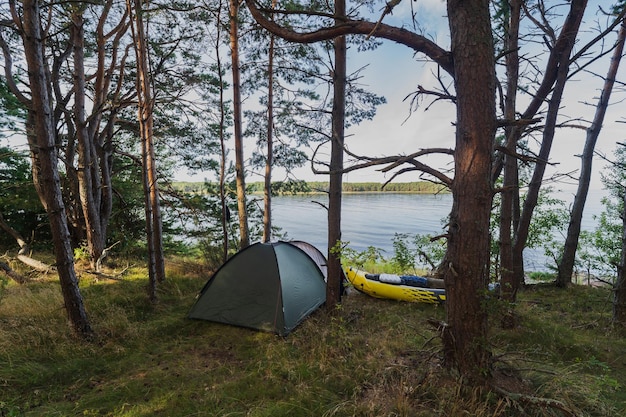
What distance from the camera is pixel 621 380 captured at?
329 cm

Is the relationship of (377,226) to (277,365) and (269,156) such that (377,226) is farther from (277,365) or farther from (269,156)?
(277,365)

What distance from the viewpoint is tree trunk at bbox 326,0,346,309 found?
4816 millimetres

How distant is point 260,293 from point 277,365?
1.40 meters

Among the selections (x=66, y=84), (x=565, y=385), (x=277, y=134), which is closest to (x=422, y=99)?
(x=565, y=385)

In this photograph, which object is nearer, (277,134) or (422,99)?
(422,99)

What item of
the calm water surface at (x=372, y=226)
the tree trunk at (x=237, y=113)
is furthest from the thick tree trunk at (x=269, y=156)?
the calm water surface at (x=372, y=226)

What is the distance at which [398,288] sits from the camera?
6109 millimetres

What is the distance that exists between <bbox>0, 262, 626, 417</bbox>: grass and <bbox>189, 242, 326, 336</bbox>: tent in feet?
0.62

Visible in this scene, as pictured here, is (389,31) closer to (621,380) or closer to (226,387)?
(226,387)

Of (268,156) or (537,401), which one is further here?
(268,156)

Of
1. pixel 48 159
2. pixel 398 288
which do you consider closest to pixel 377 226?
pixel 398 288

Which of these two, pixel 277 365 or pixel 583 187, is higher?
pixel 583 187

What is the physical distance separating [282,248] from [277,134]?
4755 millimetres

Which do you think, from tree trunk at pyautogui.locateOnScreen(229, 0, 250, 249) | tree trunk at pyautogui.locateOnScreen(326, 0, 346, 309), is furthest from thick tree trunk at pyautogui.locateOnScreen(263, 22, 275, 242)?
tree trunk at pyautogui.locateOnScreen(326, 0, 346, 309)
